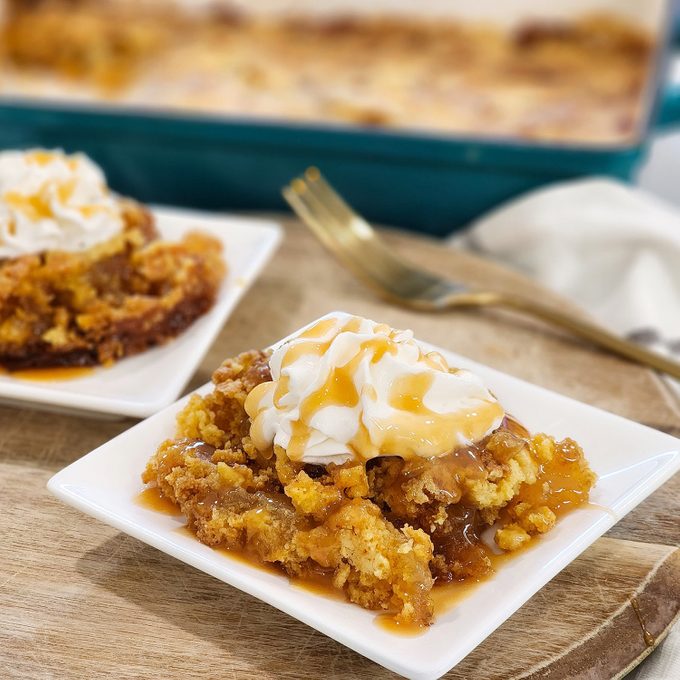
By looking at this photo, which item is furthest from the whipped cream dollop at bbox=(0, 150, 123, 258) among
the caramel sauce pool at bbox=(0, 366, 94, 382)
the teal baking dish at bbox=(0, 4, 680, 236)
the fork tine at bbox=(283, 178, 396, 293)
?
the teal baking dish at bbox=(0, 4, 680, 236)

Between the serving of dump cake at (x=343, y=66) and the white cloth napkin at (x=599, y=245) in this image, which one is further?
the serving of dump cake at (x=343, y=66)

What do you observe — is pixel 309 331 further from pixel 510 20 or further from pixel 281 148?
pixel 510 20

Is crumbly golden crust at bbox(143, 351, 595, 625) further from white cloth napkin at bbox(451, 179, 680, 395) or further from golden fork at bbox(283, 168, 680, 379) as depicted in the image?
white cloth napkin at bbox(451, 179, 680, 395)

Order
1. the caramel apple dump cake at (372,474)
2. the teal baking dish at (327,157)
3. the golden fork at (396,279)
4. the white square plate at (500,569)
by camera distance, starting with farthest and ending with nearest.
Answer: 1. the teal baking dish at (327,157)
2. the golden fork at (396,279)
3. the caramel apple dump cake at (372,474)
4. the white square plate at (500,569)

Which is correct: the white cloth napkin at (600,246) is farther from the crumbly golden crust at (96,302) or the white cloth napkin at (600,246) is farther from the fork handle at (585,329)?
the crumbly golden crust at (96,302)

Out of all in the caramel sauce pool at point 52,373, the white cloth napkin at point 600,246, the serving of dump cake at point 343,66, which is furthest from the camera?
the serving of dump cake at point 343,66

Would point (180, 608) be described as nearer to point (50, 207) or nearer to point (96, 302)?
point (96, 302)

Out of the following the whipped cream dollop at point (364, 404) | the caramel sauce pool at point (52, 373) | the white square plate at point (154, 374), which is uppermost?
the whipped cream dollop at point (364, 404)

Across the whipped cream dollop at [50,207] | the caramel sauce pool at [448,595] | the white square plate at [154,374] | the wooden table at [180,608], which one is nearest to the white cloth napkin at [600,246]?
the white square plate at [154,374]

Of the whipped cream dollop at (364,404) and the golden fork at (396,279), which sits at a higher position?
the whipped cream dollop at (364,404)
